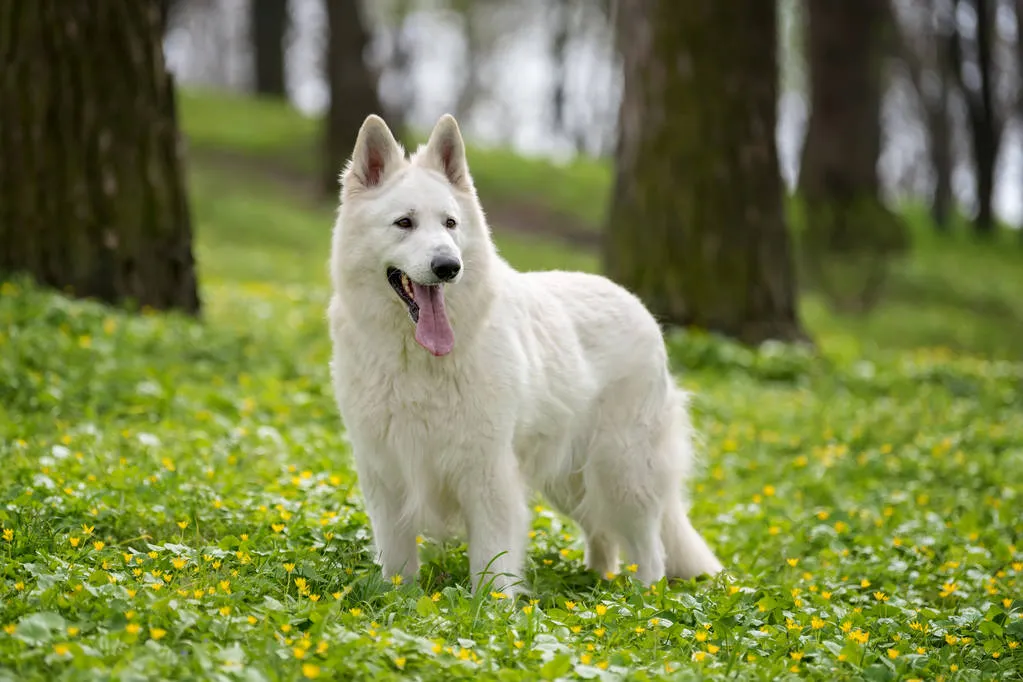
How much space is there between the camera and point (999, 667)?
4.71m

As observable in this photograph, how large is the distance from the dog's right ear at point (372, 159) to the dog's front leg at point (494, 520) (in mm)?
1331

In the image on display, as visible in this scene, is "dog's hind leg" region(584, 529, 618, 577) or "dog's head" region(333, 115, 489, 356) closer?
"dog's head" region(333, 115, 489, 356)

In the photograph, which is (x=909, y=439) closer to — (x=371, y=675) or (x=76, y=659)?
(x=371, y=675)

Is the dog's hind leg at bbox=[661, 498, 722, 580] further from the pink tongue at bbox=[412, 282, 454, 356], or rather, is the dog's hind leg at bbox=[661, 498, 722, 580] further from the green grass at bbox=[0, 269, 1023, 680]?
the pink tongue at bbox=[412, 282, 454, 356]

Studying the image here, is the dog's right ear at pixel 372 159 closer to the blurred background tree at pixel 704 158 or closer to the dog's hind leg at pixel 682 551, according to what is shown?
the dog's hind leg at pixel 682 551

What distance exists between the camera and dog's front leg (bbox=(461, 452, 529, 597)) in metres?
5.04

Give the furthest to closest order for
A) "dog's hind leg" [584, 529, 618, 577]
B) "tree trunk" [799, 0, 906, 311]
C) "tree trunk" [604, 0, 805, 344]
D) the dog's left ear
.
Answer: "tree trunk" [799, 0, 906, 311] < "tree trunk" [604, 0, 805, 344] < "dog's hind leg" [584, 529, 618, 577] < the dog's left ear

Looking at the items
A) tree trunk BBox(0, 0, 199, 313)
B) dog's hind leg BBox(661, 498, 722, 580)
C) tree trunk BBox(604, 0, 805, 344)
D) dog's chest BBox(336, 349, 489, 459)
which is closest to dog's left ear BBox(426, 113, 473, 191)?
dog's chest BBox(336, 349, 489, 459)

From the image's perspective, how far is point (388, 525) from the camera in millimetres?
5172

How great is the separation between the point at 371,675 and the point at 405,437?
53.5 inches

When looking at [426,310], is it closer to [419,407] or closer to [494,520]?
[419,407]

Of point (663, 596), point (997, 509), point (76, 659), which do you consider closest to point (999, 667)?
point (663, 596)

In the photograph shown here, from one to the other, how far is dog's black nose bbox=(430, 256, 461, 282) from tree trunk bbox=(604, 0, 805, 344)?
722cm

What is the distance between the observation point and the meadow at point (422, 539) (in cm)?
404
